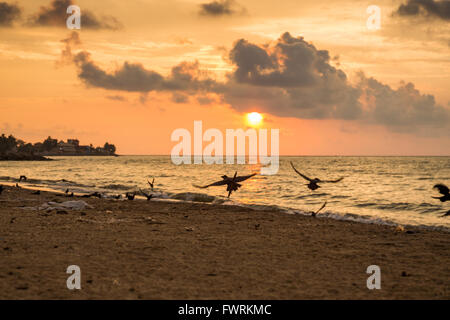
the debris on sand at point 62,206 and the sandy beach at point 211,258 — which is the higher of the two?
the debris on sand at point 62,206

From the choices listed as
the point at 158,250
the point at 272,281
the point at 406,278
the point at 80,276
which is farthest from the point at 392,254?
the point at 80,276

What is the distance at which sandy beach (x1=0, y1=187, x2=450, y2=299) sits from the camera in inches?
316

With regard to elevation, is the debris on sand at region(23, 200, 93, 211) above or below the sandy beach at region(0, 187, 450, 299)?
above

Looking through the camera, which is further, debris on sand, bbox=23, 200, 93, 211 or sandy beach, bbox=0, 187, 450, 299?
debris on sand, bbox=23, 200, 93, 211

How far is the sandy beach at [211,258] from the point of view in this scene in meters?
8.04

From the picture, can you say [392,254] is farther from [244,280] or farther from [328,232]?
[244,280]

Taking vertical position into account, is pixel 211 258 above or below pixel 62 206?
below

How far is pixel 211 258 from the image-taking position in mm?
10641

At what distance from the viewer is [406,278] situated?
30.3 feet

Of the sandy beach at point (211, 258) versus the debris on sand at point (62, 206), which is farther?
the debris on sand at point (62, 206)

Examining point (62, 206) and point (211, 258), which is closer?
point (211, 258)
